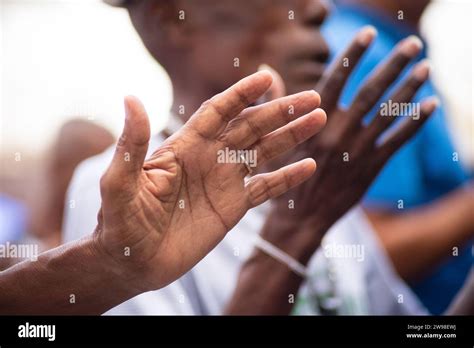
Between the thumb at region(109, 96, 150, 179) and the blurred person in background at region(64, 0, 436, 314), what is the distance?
1.89 feet

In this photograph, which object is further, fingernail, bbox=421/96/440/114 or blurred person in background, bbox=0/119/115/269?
blurred person in background, bbox=0/119/115/269

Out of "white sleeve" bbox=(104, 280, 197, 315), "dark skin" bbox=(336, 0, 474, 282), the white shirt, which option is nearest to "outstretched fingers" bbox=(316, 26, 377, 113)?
the white shirt

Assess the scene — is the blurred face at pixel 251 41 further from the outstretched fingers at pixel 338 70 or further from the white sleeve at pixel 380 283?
the white sleeve at pixel 380 283

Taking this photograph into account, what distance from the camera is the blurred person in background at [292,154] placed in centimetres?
192

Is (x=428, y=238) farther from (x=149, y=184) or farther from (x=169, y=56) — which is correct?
(x=149, y=184)

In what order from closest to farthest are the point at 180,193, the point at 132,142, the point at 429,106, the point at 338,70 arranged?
1. the point at 132,142
2. the point at 180,193
3. the point at 338,70
4. the point at 429,106

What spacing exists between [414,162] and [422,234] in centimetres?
24

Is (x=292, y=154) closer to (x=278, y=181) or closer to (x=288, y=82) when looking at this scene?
(x=288, y=82)

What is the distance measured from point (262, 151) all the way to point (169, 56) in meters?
0.68

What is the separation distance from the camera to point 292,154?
1.95 metres

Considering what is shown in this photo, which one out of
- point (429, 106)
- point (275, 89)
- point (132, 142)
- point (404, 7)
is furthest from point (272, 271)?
point (404, 7)

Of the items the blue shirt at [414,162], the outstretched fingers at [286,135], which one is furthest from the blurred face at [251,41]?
the outstretched fingers at [286,135]

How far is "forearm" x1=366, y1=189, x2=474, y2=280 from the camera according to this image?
7.18ft

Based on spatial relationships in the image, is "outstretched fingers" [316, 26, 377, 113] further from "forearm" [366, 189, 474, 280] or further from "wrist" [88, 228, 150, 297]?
"wrist" [88, 228, 150, 297]
